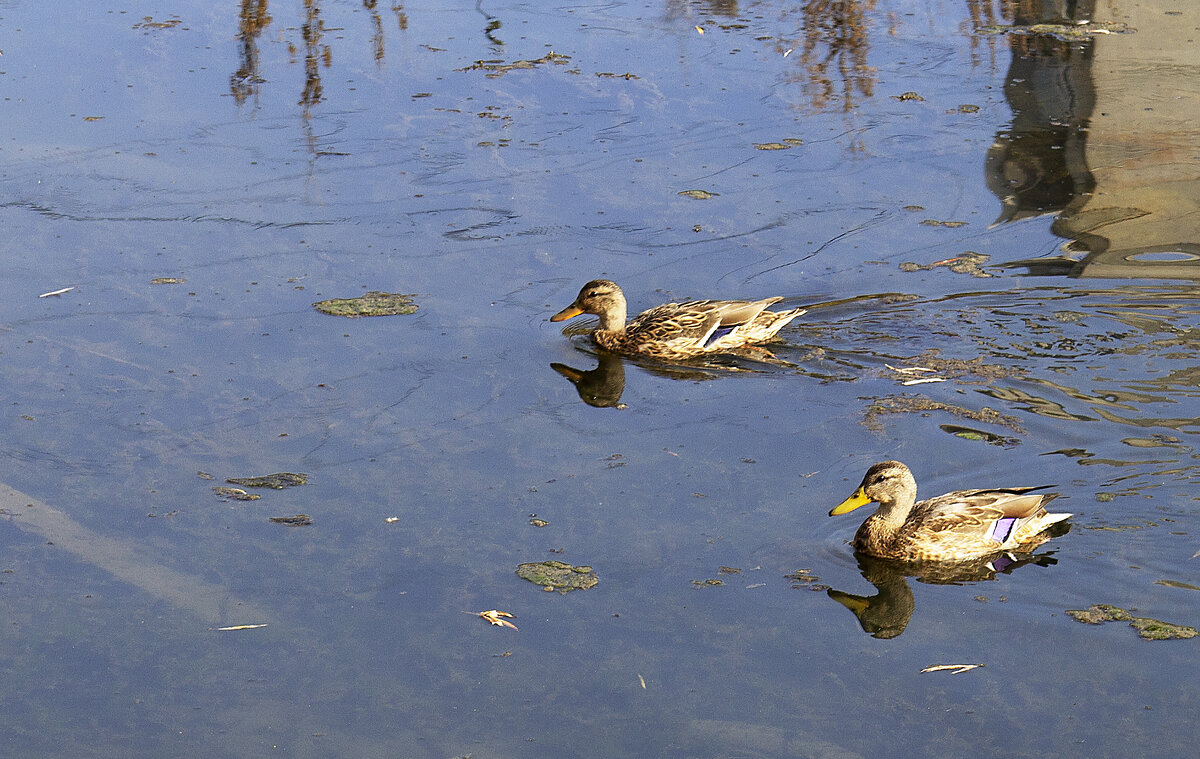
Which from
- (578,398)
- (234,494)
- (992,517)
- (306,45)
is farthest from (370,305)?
(306,45)

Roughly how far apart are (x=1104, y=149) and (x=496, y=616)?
8970mm

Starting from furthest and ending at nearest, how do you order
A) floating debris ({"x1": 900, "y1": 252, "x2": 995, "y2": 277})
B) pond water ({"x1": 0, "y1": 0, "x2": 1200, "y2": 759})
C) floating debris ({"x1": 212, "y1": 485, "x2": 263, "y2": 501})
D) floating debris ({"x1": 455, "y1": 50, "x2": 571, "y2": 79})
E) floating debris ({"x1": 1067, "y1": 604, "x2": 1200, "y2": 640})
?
1. floating debris ({"x1": 455, "y1": 50, "x2": 571, "y2": 79})
2. floating debris ({"x1": 900, "y1": 252, "x2": 995, "y2": 277})
3. floating debris ({"x1": 212, "y1": 485, "x2": 263, "y2": 501})
4. floating debris ({"x1": 1067, "y1": 604, "x2": 1200, "y2": 640})
5. pond water ({"x1": 0, "y1": 0, "x2": 1200, "y2": 759})

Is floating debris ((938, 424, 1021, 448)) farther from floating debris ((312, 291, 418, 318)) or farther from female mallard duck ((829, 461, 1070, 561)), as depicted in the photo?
floating debris ((312, 291, 418, 318))

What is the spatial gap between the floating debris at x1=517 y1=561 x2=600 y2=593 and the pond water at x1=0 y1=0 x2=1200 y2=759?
0.09 m

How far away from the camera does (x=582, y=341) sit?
9.89 meters

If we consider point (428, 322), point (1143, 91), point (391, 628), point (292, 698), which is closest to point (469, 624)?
point (391, 628)

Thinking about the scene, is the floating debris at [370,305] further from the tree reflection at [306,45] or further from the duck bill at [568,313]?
the tree reflection at [306,45]

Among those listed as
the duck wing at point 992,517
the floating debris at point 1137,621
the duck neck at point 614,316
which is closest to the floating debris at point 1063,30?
the duck neck at point 614,316

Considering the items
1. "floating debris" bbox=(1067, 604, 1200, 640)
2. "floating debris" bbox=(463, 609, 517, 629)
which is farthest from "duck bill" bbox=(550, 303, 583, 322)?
"floating debris" bbox=(1067, 604, 1200, 640)

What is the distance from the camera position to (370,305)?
9.78m

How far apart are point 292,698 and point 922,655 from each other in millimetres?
2632

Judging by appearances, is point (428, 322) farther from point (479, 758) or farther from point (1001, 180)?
point (1001, 180)

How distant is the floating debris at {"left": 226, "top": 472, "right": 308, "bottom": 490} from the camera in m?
7.39

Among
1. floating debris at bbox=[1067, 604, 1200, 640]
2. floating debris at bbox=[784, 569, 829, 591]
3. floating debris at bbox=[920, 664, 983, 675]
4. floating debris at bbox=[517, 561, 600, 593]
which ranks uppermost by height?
floating debris at bbox=[517, 561, 600, 593]
